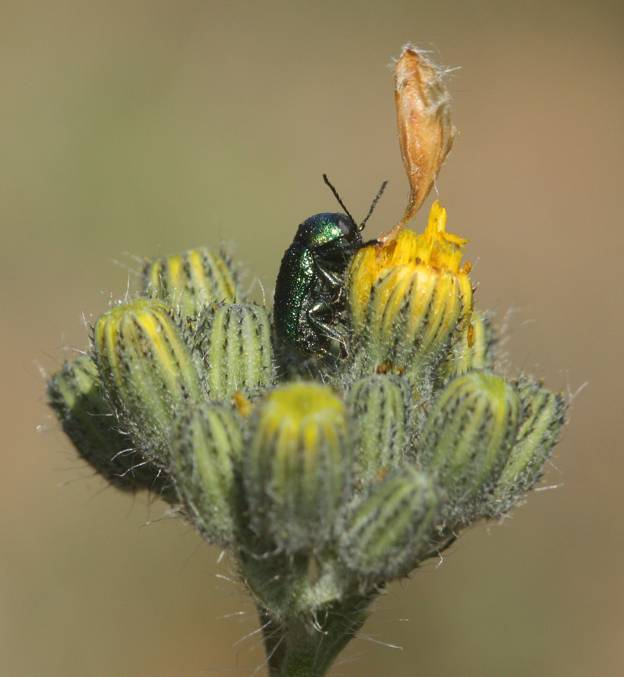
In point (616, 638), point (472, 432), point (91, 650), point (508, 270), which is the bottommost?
point (616, 638)

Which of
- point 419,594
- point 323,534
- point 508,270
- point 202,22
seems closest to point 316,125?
point 202,22

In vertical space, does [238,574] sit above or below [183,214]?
below

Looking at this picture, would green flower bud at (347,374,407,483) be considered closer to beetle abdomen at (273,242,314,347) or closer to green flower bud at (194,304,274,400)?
green flower bud at (194,304,274,400)

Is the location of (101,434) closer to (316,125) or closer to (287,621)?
(287,621)

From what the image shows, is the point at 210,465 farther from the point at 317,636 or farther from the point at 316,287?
the point at 316,287

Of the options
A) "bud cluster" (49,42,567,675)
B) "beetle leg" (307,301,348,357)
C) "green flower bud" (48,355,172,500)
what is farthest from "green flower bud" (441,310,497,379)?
"green flower bud" (48,355,172,500)
